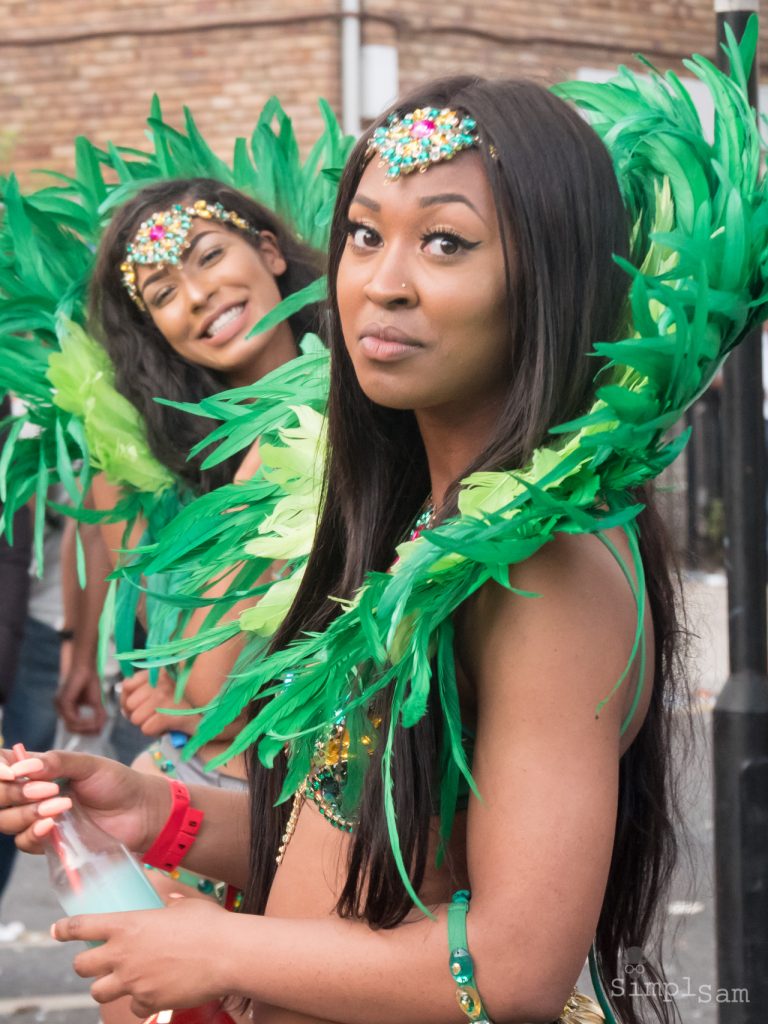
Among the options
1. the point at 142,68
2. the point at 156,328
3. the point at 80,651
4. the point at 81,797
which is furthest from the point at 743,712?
the point at 142,68

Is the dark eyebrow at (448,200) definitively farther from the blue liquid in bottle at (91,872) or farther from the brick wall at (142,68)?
the brick wall at (142,68)

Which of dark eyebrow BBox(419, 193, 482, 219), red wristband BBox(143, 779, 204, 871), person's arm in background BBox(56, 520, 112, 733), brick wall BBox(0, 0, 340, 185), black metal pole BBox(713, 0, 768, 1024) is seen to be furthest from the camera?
brick wall BBox(0, 0, 340, 185)

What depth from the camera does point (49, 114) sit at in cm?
1108

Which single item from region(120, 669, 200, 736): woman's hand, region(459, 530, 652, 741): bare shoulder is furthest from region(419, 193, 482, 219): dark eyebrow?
region(120, 669, 200, 736): woman's hand

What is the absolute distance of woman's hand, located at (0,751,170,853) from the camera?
1743 mm

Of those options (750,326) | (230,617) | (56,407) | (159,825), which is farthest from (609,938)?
(56,407)

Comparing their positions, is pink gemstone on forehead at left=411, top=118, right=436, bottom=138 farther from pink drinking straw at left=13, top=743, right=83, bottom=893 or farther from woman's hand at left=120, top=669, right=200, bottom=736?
woman's hand at left=120, top=669, right=200, bottom=736

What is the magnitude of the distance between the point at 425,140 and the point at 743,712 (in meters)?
1.94

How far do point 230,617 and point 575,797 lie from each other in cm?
117

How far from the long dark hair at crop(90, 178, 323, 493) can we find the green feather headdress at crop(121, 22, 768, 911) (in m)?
1.46

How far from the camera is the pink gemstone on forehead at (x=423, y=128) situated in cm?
157

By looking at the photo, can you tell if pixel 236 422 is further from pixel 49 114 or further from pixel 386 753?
pixel 49 114

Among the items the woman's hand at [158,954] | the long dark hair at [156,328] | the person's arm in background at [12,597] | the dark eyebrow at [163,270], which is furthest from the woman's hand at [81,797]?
the person's arm in background at [12,597]

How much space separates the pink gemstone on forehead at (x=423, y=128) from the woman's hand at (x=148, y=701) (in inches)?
59.4
